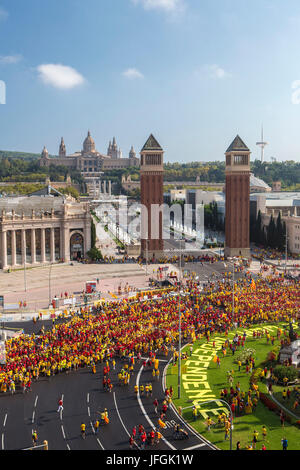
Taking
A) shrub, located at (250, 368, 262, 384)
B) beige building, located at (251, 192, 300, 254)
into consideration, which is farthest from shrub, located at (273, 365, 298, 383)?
beige building, located at (251, 192, 300, 254)

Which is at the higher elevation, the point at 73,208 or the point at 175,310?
the point at 73,208

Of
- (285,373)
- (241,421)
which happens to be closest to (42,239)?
(285,373)

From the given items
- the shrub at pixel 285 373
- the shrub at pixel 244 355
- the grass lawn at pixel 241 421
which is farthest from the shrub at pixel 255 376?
the shrub at pixel 244 355

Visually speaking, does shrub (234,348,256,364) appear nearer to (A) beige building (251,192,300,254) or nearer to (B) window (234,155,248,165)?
(A) beige building (251,192,300,254)

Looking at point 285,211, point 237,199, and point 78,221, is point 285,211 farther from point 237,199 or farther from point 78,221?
point 78,221

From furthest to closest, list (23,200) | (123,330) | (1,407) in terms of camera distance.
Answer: (23,200)
(123,330)
(1,407)
